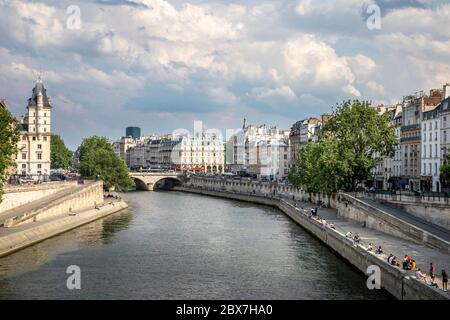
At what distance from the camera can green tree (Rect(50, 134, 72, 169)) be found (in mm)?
165375

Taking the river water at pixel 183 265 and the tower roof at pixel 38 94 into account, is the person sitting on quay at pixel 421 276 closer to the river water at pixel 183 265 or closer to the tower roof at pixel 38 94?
the river water at pixel 183 265

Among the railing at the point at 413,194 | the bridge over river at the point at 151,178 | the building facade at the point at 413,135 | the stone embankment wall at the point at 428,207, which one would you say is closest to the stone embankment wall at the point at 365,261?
the railing at the point at 413,194

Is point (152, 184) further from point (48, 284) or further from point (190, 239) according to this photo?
point (48, 284)

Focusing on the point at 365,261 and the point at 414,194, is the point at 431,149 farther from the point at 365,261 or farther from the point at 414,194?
the point at 365,261

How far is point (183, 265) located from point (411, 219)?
20101 millimetres

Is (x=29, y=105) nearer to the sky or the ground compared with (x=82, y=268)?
nearer to the sky

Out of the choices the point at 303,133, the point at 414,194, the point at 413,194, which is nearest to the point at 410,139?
the point at 413,194

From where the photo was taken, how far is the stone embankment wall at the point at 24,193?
227ft

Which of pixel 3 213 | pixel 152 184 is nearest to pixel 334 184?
pixel 3 213

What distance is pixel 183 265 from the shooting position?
46.9 meters

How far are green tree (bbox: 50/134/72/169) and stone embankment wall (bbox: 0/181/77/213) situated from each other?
7539 cm

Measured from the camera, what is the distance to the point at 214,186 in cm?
15425

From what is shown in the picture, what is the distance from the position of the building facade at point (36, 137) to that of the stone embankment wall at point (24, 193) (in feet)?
101
